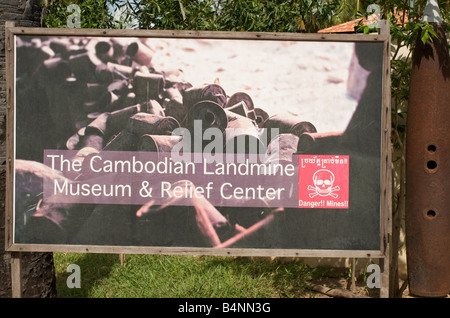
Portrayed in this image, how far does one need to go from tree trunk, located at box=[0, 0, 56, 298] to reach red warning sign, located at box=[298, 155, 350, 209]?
8.36 ft

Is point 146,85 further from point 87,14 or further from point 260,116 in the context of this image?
point 87,14

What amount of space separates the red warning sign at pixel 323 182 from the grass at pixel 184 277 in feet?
7.20

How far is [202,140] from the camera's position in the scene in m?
3.67

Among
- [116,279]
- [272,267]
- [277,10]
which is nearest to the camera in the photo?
[116,279]

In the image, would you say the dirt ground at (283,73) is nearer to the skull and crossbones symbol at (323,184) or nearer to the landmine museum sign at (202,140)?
the landmine museum sign at (202,140)

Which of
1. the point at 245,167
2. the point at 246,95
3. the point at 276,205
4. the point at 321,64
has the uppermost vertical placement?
the point at 321,64

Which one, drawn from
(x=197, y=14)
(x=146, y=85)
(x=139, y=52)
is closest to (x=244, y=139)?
(x=146, y=85)

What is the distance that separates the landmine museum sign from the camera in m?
3.65

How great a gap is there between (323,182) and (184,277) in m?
2.96

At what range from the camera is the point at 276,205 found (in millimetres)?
3670

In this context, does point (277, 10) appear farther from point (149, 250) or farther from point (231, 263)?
point (149, 250)

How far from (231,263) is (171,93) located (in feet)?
11.5

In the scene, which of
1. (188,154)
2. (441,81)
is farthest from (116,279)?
(441,81)

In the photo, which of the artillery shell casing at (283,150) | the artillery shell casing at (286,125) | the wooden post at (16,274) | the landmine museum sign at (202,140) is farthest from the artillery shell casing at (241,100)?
the wooden post at (16,274)
